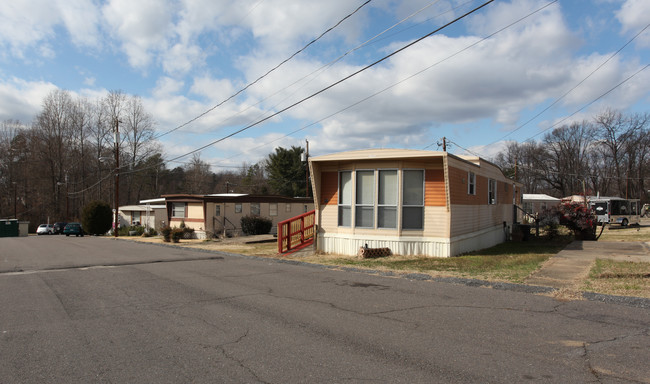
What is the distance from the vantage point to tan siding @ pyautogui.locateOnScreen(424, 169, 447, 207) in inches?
532

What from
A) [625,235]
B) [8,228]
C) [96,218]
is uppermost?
[96,218]

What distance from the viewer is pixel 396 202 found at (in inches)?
548

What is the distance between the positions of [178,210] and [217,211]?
11.7 feet

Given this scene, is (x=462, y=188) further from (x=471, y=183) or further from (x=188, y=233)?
(x=188, y=233)

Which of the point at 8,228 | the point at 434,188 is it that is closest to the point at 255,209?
the point at 434,188

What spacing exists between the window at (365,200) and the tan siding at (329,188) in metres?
0.90

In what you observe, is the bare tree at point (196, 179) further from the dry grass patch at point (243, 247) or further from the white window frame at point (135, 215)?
the dry grass patch at point (243, 247)

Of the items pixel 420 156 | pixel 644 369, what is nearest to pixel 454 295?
pixel 644 369

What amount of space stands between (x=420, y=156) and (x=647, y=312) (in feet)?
25.1

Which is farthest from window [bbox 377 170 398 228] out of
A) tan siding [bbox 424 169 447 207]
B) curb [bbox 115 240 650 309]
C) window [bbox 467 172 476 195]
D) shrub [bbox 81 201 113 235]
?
shrub [bbox 81 201 113 235]

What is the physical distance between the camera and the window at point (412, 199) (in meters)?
13.8

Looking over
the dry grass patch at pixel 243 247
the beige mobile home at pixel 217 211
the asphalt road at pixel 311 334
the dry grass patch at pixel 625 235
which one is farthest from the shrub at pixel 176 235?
the dry grass patch at pixel 625 235

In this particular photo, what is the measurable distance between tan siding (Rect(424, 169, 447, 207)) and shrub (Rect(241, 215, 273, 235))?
59.4 ft

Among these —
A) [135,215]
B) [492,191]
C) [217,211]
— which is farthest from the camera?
[135,215]
